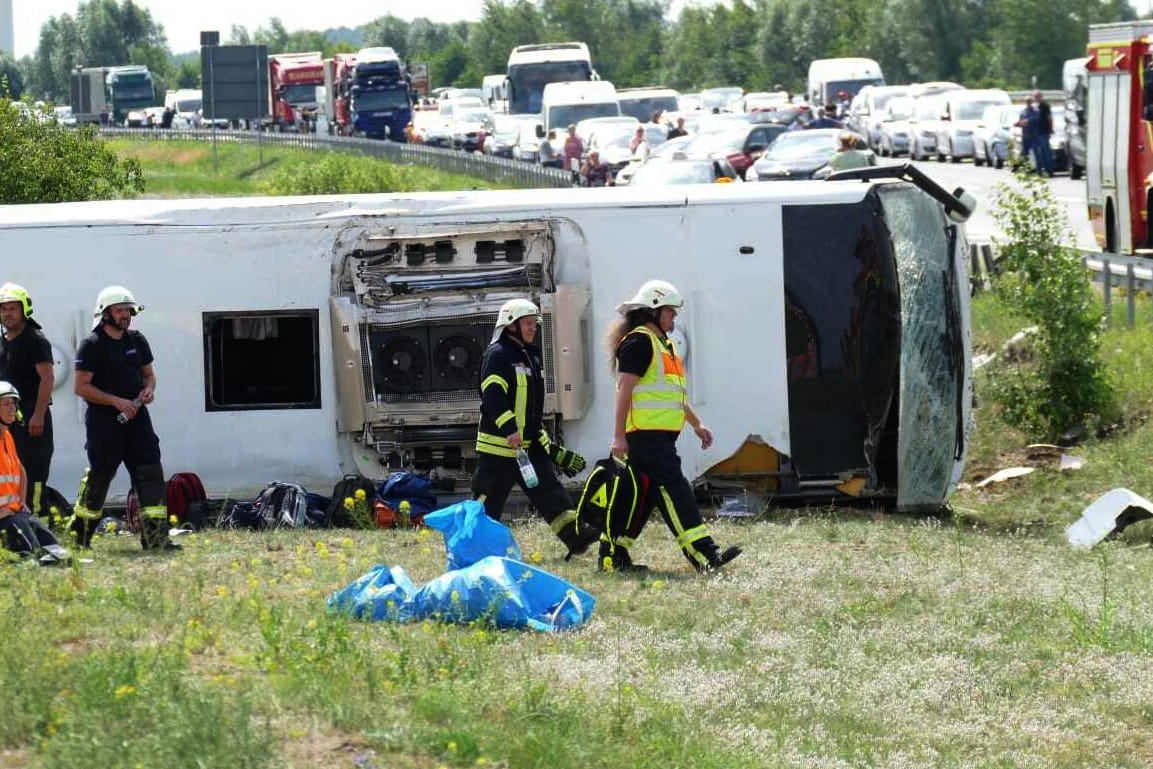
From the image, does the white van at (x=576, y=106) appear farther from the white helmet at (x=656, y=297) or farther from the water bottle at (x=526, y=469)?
the white helmet at (x=656, y=297)

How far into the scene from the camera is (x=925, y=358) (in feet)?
43.7

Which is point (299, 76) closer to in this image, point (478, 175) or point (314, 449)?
point (478, 175)

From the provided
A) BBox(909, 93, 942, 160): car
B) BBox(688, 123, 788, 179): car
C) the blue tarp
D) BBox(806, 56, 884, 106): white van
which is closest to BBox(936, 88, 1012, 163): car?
BBox(909, 93, 942, 160): car

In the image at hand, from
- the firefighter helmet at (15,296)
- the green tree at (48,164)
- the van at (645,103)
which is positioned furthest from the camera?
the van at (645,103)

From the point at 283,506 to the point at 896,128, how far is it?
38.1 meters

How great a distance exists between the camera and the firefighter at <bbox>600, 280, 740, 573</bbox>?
10703 millimetres

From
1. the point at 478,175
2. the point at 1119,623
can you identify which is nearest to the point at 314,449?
the point at 1119,623

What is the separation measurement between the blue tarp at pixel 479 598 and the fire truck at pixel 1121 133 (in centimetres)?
1493

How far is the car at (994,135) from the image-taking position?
43.9m

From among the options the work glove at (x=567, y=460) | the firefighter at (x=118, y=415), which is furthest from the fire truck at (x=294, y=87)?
the work glove at (x=567, y=460)

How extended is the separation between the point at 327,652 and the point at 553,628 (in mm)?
1586

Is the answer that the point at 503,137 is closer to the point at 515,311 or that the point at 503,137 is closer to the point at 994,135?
the point at 994,135

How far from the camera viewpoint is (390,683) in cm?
757

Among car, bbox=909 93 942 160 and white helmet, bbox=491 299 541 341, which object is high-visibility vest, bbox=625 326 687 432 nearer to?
white helmet, bbox=491 299 541 341
